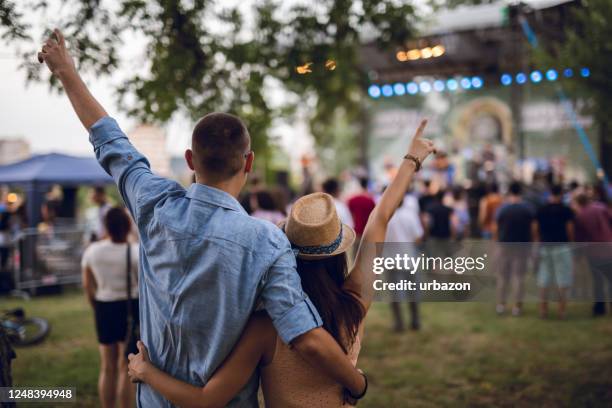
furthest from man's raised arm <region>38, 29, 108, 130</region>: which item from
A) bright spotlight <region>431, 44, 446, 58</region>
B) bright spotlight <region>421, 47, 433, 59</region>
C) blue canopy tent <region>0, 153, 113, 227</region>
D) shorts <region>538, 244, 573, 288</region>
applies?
bright spotlight <region>431, 44, 446, 58</region>

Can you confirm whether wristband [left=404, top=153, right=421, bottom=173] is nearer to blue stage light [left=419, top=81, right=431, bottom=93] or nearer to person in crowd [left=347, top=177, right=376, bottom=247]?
person in crowd [left=347, top=177, right=376, bottom=247]

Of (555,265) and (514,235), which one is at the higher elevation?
(514,235)

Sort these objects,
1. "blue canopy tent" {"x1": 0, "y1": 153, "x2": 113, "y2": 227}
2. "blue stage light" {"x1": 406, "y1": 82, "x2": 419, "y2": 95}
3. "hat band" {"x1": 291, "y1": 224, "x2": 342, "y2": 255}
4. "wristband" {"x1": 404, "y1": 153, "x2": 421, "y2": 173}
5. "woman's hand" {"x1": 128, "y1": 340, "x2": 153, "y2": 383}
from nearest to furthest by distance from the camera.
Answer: "woman's hand" {"x1": 128, "y1": 340, "x2": 153, "y2": 383}, "hat band" {"x1": 291, "y1": 224, "x2": 342, "y2": 255}, "wristband" {"x1": 404, "y1": 153, "x2": 421, "y2": 173}, "blue canopy tent" {"x1": 0, "y1": 153, "x2": 113, "y2": 227}, "blue stage light" {"x1": 406, "y1": 82, "x2": 419, "y2": 95}

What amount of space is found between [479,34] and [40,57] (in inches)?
733

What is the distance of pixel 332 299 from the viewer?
1.78m

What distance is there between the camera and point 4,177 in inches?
415

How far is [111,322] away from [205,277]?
301cm

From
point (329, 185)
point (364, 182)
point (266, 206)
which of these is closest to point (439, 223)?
point (364, 182)

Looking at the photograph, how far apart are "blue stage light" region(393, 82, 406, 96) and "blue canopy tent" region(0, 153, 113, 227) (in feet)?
→ 39.6

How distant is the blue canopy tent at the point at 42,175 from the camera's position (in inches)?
414

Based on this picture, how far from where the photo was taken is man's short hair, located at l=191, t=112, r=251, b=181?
1636 mm

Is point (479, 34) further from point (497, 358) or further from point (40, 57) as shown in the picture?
point (40, 57)

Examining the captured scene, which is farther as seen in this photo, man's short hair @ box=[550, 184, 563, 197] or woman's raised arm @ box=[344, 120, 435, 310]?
man's short hair @ box=[550, 184, 563, 197]

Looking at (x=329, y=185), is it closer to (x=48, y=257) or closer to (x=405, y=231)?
(x=405, y=231)
